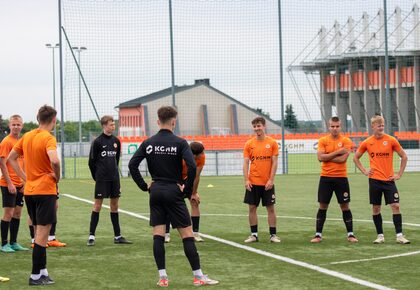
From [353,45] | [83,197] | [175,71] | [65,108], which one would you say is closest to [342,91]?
[353,45]

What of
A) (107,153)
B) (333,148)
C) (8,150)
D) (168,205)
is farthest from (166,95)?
(168,205)

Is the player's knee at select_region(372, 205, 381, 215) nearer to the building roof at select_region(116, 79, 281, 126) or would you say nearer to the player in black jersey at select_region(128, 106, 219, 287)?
Result: the player in black jersey at select_region(128, 106, 219, 287)

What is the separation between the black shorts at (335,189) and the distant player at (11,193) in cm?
455

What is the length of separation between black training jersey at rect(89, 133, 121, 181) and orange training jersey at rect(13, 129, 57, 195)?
332cm

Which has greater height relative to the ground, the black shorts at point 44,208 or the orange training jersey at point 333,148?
the orange training jersey at point 333,148

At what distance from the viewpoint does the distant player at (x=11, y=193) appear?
35.4 feet

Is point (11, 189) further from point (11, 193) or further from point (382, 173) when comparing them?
point (382, 173)

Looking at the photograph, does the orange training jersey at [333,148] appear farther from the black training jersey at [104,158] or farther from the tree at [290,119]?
the tree at [290,119]

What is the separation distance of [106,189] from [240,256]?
2741 millimetres

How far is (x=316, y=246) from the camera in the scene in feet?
37.4

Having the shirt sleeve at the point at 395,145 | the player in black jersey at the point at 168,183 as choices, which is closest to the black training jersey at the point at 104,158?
the player in black jersey at the point at 168,183

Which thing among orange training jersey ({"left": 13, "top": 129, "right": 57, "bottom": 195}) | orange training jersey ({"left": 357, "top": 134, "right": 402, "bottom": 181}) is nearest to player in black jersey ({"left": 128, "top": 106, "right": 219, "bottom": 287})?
orange training jersey ({"left": 13, "top": 129, "right": 57, "bottom": 195})

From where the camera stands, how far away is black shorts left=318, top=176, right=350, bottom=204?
12.2 meters

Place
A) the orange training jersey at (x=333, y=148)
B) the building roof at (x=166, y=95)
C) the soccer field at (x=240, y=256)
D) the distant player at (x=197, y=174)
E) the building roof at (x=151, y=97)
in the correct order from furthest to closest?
the building roof at (x=166, y=95) → the building roof at (x=151, y=97) → the orange training jersey at (x=333, y=148) → the distant player at (x=197, y=174) → the soccer field at (x=240, y=256)
